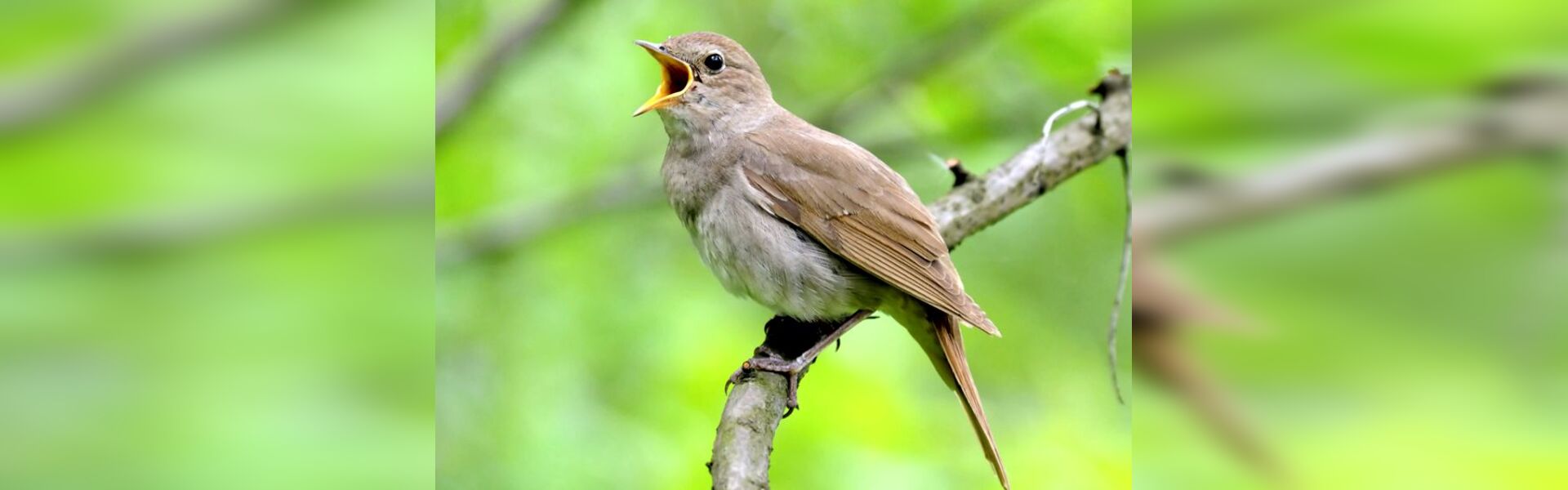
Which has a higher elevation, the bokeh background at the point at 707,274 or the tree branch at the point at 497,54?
the tree branch at the point at 497,54

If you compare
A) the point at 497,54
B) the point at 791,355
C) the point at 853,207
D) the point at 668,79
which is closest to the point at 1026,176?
the point at 853,207

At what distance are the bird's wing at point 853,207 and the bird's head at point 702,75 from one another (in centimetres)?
11

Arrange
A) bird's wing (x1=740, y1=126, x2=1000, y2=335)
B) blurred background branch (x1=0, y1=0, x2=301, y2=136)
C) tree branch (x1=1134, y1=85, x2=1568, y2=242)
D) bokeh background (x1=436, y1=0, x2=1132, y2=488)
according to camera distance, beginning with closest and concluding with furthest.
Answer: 1. blurred background branch (x1=0, y1=0, x2=301, y2=136)
2. tree branch (x1=1134, y1=85, x2=1568, y2=242)
3. bird's wing (x1=740, y1=126, x2=1000, y2=335)
4. bokeh background (x1=436, y1=0, x2=1132, y2=488)

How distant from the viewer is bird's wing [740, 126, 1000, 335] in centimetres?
255

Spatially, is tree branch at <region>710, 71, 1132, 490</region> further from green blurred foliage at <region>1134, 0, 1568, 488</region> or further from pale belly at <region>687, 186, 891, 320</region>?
green blurred foliage at <region>1134, 0, 1568, 488</region>

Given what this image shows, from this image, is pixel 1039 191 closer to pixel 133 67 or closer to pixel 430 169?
pixel 430 169

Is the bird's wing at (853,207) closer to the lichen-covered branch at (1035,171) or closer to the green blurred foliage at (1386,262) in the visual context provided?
the lichen-covered branch at (1035,171)

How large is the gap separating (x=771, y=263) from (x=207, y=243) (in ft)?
4.33

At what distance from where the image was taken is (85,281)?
4.62ft

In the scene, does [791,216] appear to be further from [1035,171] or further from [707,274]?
[1035,171]

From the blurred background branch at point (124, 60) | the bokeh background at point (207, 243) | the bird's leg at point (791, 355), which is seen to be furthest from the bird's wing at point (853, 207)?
the blurred background branch at point (124, 60)

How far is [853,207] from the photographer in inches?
104

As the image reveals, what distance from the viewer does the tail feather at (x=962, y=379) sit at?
2578 mm

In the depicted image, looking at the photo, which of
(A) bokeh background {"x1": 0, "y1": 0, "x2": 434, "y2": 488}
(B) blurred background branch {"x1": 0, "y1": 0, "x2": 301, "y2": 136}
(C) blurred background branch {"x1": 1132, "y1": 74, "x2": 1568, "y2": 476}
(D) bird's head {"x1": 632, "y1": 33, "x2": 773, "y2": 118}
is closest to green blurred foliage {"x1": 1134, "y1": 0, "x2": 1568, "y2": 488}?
(C) blurred background branch {"x1": 1132, "y1": 74, "x2": 1568, "y2": 476}
